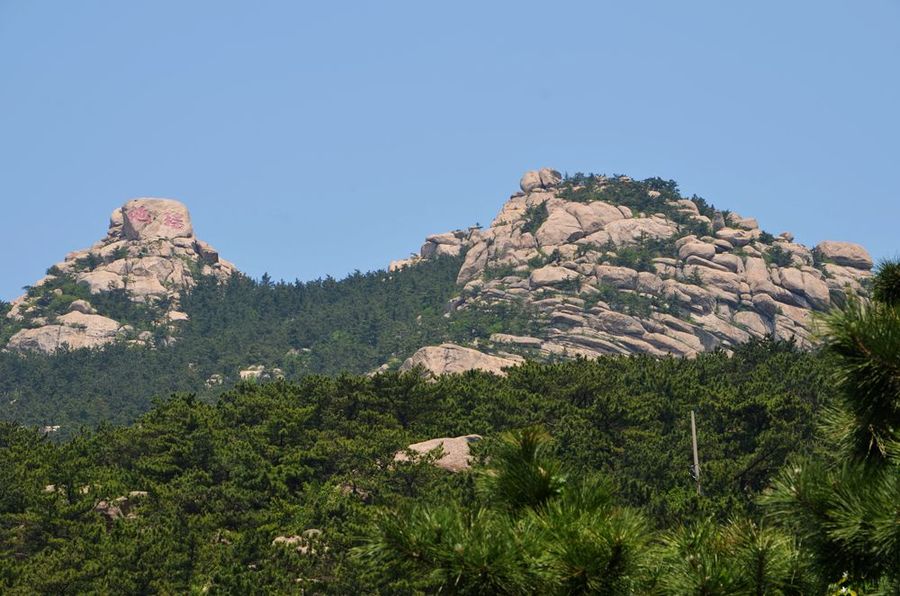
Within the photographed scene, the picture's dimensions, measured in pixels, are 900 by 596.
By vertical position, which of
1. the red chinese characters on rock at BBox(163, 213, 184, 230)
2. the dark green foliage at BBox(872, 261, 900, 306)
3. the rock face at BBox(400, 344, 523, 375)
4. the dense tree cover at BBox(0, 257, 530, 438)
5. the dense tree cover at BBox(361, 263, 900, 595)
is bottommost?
the dense tree cover at BBox(361, 263, 900, 595)

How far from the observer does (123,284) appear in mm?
137750

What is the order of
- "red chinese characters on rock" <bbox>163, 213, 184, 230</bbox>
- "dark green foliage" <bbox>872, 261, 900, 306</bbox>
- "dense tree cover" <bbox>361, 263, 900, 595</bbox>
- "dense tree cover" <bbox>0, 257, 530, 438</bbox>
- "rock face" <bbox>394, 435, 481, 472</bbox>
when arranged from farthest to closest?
"red chinese characters on rock" <bbox>163, 213, 184, 230</bbox>
"dense tree cover" <bbox>0, 257, 530, 438</bbox>
"rock face" <bbox>394, 435, 481, 472</bbox>
"dark green foliage" <bbox>872, 261, 900, 306</bbox>
"dense tree cover" <bbox>361, 263, 900, 595</bbox>

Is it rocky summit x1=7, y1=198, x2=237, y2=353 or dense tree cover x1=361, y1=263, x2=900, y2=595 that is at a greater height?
rocky summit x1=7, y1=198, x2=237, y2=353

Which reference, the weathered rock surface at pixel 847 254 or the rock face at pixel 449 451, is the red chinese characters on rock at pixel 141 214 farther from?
the rock face at pixel 449 451

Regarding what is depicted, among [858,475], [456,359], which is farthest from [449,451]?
[456,359]

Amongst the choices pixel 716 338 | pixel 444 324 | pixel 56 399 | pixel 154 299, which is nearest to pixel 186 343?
pixel 154 299

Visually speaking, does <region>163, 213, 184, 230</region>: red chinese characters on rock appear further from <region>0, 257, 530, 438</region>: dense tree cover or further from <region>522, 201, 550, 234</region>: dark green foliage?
<region>522, 201, 550, 234</region>: dark green foliage

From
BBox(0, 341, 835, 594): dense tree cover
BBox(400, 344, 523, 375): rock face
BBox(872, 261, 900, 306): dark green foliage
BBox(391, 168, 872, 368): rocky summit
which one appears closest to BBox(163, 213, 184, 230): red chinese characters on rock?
BBox(391, 168, 872, 368): rocky summit

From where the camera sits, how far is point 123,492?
46.2 metres

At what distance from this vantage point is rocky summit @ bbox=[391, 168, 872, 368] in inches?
4112

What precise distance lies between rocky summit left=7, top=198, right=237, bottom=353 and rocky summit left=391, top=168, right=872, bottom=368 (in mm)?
33587

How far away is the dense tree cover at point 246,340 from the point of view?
363ft

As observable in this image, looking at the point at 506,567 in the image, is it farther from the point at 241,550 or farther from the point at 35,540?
the point at 35,540

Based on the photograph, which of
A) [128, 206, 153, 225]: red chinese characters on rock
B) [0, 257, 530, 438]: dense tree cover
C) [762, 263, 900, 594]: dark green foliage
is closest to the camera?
[762, 263, 900, 594]: dark green foliage
